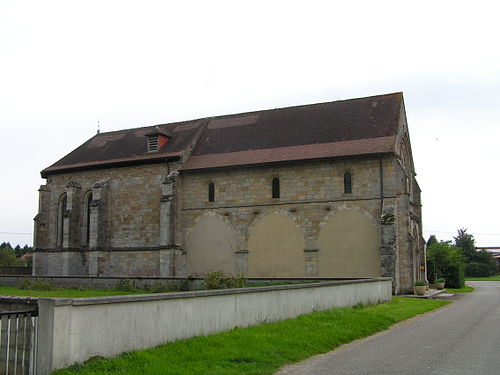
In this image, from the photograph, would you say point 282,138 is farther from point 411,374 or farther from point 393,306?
point 411,374

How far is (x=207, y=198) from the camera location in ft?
113

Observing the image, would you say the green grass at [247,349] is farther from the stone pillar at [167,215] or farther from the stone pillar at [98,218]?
the stone pillar at [98,218]

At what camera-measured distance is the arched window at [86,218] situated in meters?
38.3

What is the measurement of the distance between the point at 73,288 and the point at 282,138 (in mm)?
15024

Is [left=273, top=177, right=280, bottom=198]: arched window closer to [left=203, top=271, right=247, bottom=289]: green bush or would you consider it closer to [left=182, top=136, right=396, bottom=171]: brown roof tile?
[left=182, top=136, right=396, bottom=171]: brown roof tile

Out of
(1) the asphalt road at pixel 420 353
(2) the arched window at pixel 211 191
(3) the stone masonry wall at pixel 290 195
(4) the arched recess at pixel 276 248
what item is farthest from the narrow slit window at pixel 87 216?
(1) the asphalt road at pixel 420 353

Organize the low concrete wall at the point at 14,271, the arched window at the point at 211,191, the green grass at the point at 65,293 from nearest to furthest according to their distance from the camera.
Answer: the green grass at the point at 65,293
the arched window at the point at 211,191
the low concrete wall at the point at 14,271

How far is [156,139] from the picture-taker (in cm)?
3728

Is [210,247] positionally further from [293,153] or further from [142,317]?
[142,317]

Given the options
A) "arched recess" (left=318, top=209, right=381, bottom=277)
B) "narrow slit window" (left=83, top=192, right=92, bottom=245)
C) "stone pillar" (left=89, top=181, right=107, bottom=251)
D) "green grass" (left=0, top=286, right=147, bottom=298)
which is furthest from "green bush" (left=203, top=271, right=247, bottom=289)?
"narrow slit window" (left=83, top=192, right=92, bottom=245)

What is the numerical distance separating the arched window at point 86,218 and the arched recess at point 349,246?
17073 mm

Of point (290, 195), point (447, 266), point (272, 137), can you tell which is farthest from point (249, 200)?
point (447, 266)

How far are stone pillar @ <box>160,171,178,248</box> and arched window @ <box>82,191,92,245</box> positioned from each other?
7369 millimetres

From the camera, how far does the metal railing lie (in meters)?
8.48
